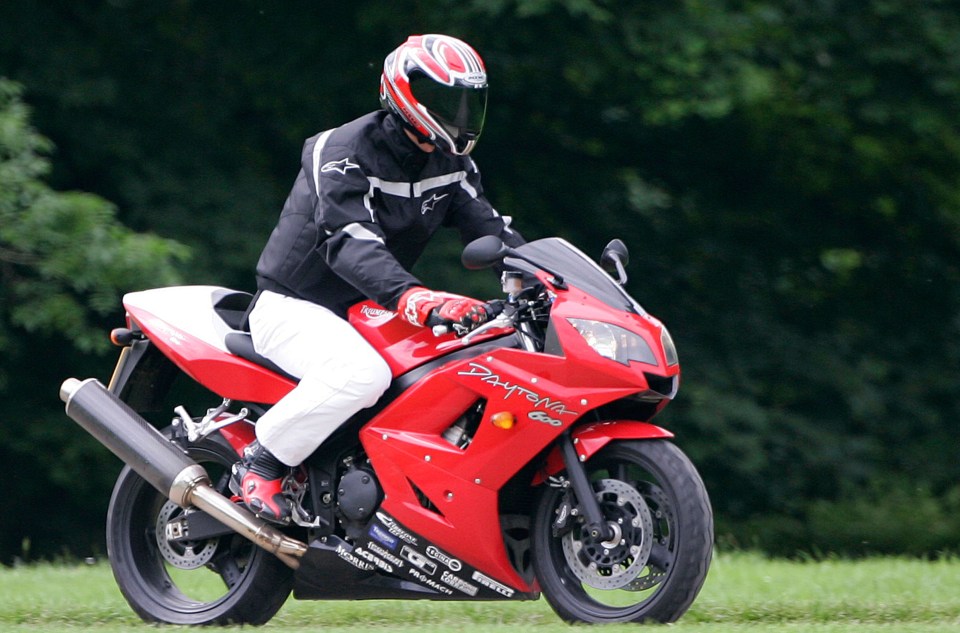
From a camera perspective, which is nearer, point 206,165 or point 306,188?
point 306,188

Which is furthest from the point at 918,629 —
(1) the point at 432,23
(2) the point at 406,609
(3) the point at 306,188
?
(1) the point at 432,23

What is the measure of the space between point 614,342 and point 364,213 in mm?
1010

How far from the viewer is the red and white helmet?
545 cm

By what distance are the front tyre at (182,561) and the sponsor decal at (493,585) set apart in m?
0.85

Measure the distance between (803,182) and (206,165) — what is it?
4.99 meters

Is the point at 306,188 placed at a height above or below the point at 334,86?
above

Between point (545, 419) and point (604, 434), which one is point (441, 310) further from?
point (604, 434)

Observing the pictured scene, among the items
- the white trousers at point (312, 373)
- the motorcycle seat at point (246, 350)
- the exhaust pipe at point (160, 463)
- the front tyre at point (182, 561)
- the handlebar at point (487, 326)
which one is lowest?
the front tyre at point (182, 561)

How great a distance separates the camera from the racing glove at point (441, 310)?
5215 mm

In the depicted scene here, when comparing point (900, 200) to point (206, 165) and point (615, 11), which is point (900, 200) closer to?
point (615, 11)

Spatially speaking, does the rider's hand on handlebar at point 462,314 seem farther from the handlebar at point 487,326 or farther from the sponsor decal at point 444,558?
the sponsor decal at point 444,558

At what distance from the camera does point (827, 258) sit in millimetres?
13367

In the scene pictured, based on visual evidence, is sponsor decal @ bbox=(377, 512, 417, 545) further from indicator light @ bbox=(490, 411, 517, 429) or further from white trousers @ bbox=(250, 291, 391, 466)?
indicator light @ bbox=(490, 411, 517, 429)

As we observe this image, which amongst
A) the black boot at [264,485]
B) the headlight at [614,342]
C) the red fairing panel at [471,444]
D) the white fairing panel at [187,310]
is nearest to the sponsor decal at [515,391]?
the red fairing panel at [471,444]
